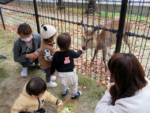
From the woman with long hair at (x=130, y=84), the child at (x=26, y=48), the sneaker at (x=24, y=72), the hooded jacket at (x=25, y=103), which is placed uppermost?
the woman with long hair at (x=130, y=84)

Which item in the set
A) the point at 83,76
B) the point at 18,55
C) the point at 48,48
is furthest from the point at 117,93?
the point at 18,55

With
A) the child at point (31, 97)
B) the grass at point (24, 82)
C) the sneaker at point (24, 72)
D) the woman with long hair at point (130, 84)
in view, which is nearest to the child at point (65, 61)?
the child at point (31, 97)

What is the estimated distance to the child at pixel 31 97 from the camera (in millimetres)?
1934

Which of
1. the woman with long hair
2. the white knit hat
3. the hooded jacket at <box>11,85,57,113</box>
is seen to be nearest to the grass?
the hooded jacket at <box>11,85,57,113</box>

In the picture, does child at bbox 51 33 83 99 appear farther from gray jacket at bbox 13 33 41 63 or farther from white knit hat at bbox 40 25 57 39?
gray jacket at bbox 13 33 41 63

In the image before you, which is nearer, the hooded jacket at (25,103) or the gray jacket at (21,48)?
the hooded jacket at (25,103)

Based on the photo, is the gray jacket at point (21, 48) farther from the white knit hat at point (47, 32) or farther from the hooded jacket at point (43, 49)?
the white knit hat at point (47, 32)

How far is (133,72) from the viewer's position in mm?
1152

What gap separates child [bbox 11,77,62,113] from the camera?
76.1 inches

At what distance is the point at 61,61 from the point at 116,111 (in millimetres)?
1274

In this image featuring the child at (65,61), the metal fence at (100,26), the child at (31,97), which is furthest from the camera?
the metal fence at (100,26)

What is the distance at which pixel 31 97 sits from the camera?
2.07 m

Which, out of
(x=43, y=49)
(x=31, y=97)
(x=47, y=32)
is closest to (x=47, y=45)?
(x=43, y=49)

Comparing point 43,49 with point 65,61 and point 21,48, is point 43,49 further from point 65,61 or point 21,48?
point 21,48
